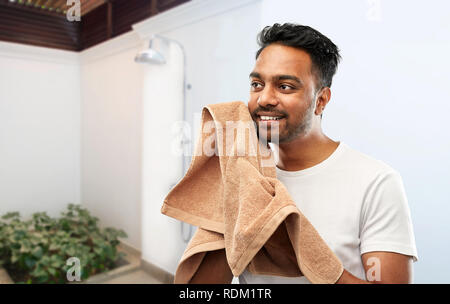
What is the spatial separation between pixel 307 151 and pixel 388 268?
22 cm

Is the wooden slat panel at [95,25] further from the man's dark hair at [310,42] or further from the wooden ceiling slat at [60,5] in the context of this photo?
the man's dark hair at [310,42]

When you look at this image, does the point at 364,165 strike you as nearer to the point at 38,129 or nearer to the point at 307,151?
the point at 307,151

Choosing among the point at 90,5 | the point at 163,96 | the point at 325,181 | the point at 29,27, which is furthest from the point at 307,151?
the point at 90,5

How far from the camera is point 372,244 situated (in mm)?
434

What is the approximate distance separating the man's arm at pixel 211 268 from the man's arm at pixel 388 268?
0.73 ft

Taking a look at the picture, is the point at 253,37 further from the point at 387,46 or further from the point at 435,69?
the point at 435,69

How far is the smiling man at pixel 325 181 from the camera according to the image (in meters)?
0.43

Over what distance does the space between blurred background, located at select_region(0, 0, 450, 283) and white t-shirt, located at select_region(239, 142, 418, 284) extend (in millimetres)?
328

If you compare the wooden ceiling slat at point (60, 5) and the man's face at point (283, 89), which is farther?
the wooden ceiling slat at point (60, 5)

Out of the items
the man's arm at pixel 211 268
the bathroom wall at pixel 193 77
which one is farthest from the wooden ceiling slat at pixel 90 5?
the man's arm at pixel 211 268

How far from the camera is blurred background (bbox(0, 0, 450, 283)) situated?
0.71m

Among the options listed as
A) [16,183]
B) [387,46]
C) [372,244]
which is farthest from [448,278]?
[16,183]

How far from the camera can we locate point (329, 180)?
1.65 ft

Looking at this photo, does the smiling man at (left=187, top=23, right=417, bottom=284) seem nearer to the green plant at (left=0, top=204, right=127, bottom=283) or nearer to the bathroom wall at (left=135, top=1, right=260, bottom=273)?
the bathroom wall at (left=135, top=1, right=260, bottom=273)
